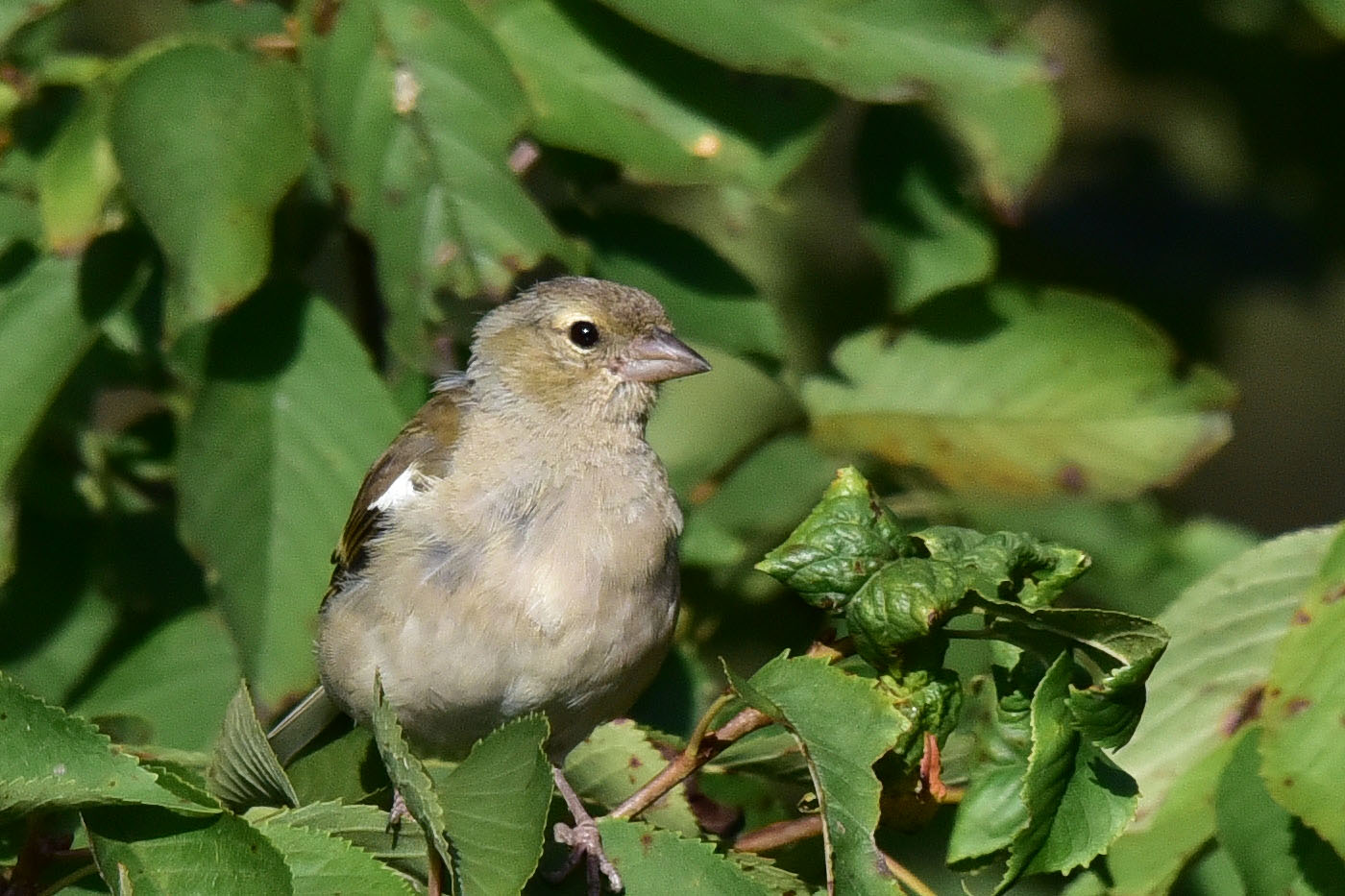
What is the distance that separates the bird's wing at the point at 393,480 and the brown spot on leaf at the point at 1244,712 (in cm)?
182

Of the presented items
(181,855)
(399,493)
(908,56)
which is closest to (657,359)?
(399,493)

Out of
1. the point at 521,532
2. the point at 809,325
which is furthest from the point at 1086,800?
the point at 809,325

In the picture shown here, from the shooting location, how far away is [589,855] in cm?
294

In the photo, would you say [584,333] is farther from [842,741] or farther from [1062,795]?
[1062,795]

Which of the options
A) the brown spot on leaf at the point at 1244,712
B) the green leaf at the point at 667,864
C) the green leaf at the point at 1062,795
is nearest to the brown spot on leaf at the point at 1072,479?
the brown spot on leaf at the point at 1244,712

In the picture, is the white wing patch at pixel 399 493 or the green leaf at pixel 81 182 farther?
the white wing patch at pixel 399 493

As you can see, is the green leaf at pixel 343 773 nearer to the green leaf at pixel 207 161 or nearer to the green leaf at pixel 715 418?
the green leaf at pixel 207 161

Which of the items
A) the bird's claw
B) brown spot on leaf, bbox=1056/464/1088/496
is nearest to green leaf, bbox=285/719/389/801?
the bird's claw

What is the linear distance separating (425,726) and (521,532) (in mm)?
476

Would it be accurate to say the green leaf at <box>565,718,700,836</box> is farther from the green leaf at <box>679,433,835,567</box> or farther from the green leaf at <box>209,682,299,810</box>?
the green leaf at <box>679,433,835,567</box>

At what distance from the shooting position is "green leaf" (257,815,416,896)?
103 inches

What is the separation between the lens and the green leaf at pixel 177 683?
398 cm

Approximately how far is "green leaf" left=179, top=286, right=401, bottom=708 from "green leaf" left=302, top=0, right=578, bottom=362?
28 centimetres

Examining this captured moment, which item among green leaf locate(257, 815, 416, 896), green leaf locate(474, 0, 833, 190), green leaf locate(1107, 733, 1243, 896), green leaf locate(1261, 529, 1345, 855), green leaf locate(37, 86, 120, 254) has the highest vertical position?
green leaf locate(474, 0, 833, 190)
